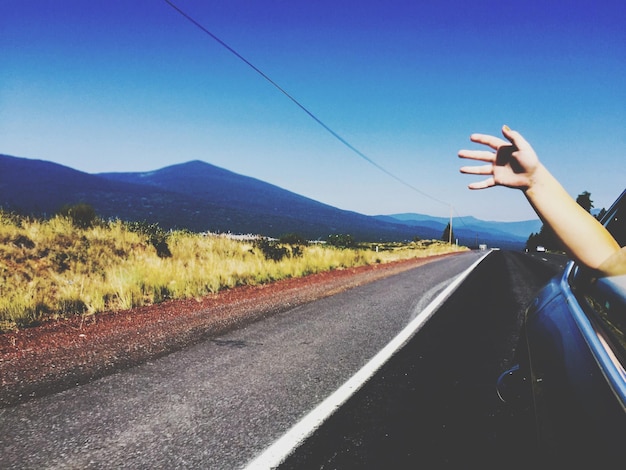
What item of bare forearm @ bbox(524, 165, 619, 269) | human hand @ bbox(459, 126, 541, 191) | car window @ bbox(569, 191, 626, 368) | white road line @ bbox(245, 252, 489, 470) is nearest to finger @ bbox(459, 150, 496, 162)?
human hand @ bbox(459, 126, 541, 191)

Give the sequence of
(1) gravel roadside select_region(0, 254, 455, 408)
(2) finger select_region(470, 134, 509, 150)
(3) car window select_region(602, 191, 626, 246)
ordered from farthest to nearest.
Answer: (1) gravel roadside select_region(0, 254, 455, 408), (3) car window select_region(602, 191, 626, 246), (2) finger select_region(470, 134, 509, 150)

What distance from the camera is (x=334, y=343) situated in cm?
484

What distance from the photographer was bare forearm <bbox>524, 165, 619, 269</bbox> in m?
1.32

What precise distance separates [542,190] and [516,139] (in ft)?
0.75

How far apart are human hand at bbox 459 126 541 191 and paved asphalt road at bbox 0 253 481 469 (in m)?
2.11

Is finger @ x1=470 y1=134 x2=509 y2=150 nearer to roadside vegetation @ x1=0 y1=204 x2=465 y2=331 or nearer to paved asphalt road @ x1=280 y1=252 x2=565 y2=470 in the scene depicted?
paved asphalt road @ x1=280 y1=252 x2=565 y2=470

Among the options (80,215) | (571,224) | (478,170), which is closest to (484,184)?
(478,170)

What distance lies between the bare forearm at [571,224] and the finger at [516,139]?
0.41ft

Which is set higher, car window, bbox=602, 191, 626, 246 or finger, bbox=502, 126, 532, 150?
finger, bbox=502, 126, 532, 150

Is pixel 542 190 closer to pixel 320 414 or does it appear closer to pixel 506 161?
pixel 506 161

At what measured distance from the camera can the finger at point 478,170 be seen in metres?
1.65

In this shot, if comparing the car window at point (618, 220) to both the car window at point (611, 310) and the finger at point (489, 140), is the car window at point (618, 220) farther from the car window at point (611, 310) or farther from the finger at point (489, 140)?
the finger at point (489, 140)

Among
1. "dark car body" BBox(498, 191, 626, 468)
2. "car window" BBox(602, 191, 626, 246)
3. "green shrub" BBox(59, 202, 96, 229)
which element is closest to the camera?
"dark car body" BBox(498, 191, 626, 468)

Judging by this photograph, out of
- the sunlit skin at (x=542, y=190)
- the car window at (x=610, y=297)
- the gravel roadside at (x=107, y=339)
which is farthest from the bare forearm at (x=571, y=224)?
the gravel roadside at (x=107, y=339)
